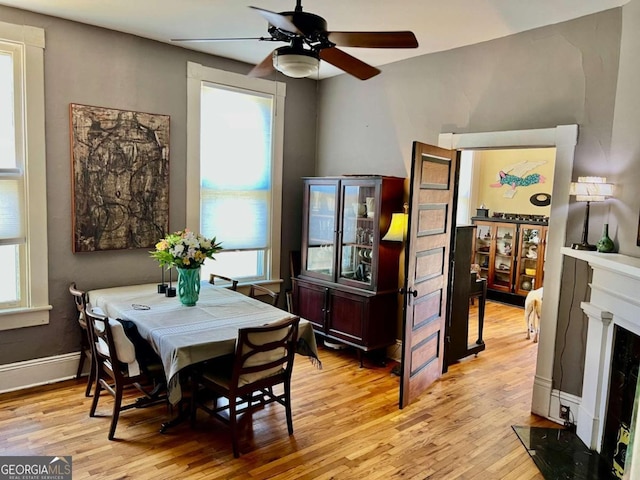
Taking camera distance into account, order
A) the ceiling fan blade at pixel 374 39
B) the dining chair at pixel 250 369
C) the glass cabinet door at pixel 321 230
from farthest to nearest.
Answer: the glass cabinet door at pixel 321 230, the dining chair at pixel 250 369, the ceiling fan blade at pixel 374 39

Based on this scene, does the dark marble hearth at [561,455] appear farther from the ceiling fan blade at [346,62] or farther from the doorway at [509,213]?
the doorway at [509,213]

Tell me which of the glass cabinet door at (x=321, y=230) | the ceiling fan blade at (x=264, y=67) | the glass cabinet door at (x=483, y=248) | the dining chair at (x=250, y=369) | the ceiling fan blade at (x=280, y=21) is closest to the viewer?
the ceiling fan blade at (x=280, y=21)

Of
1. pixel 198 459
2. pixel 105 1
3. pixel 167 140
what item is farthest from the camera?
pixel 167 140

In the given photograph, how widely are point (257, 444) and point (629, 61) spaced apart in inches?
138

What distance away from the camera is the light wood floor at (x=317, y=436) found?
2.82m

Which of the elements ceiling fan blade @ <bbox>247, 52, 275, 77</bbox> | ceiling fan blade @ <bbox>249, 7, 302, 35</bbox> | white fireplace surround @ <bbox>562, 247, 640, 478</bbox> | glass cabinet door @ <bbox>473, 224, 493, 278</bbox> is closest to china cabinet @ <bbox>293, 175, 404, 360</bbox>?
white fireplace surround @ <bbox>562, 247, 640, 478</bbox>

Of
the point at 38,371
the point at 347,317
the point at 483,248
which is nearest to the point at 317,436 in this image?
the point at 347,317

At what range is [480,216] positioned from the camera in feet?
25.7

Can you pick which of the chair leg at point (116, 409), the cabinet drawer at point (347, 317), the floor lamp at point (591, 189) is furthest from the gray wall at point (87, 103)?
the floor lamp at point (591, 189)

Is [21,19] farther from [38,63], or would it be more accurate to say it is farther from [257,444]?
[257,444]

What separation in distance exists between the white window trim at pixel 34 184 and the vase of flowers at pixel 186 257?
3.39 feet

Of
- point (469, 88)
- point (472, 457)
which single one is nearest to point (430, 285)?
point (472, 457)

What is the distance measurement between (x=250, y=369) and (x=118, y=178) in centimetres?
218

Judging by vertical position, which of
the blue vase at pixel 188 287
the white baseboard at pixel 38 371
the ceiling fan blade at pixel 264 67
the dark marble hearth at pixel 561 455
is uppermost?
the ceiling fan blade at pixel 264 67
